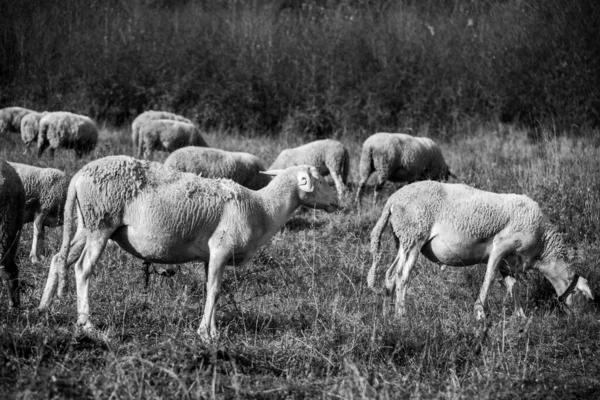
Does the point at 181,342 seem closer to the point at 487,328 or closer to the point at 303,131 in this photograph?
the point at 487,328

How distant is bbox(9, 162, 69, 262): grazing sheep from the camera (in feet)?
31.7

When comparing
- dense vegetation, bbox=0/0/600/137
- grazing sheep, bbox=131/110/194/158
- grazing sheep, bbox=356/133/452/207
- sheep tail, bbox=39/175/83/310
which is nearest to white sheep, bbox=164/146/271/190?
grazing sheep, bbox=356/133/452/207

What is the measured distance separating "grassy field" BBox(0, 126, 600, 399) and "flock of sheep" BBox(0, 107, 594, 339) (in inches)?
13.7

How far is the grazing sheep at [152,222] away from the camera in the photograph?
6492 millimetres

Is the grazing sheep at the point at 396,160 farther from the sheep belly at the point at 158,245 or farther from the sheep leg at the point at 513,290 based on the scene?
the sheep belly at the point at 158,245

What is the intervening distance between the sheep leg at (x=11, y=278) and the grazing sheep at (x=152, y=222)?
252 mm

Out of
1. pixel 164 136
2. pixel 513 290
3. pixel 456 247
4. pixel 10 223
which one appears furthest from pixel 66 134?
pixel 513 290

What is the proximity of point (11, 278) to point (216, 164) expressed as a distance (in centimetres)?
578

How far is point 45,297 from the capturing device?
645 centimetres

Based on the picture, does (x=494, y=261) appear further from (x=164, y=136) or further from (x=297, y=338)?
(x=164, y=136)

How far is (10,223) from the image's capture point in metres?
6.72

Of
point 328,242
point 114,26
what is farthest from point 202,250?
point 114,26

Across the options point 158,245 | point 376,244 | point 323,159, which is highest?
point 158,245

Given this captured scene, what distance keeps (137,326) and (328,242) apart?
4513 mm
